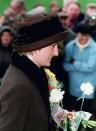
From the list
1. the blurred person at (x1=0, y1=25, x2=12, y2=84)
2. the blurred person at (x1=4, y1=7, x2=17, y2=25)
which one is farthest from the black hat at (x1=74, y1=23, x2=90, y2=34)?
the blurred person at (x1=4, y1=7, x2=17, y2=25)

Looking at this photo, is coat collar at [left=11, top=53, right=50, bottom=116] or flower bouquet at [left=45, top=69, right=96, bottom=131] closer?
coat collar at [left=11, top=53, right=50, bottom=116]

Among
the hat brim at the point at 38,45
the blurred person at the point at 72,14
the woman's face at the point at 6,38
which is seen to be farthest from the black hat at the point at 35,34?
the blurred person at the point at 72,14

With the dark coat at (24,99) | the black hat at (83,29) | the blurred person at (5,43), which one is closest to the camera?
the dark coat at (24,99)

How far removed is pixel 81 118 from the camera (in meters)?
3.98

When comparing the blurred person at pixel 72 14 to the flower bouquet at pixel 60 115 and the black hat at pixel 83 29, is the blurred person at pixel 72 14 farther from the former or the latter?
the flower bouquet at pixel 60 115

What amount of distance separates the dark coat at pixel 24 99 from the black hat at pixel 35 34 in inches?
3.7

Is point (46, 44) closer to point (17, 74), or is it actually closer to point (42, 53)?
point (42, 53)

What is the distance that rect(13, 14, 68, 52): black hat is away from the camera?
3559 millimetres

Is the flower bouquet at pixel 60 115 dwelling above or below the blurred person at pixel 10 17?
below

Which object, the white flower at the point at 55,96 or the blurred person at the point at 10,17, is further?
the blurred person at the point at 10,17

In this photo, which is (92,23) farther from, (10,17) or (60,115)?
(60,115)

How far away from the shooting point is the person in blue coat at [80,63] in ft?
24.5

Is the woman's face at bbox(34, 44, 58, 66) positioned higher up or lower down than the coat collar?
higher up

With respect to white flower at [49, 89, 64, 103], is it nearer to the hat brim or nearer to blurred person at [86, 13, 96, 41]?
the hat brim
